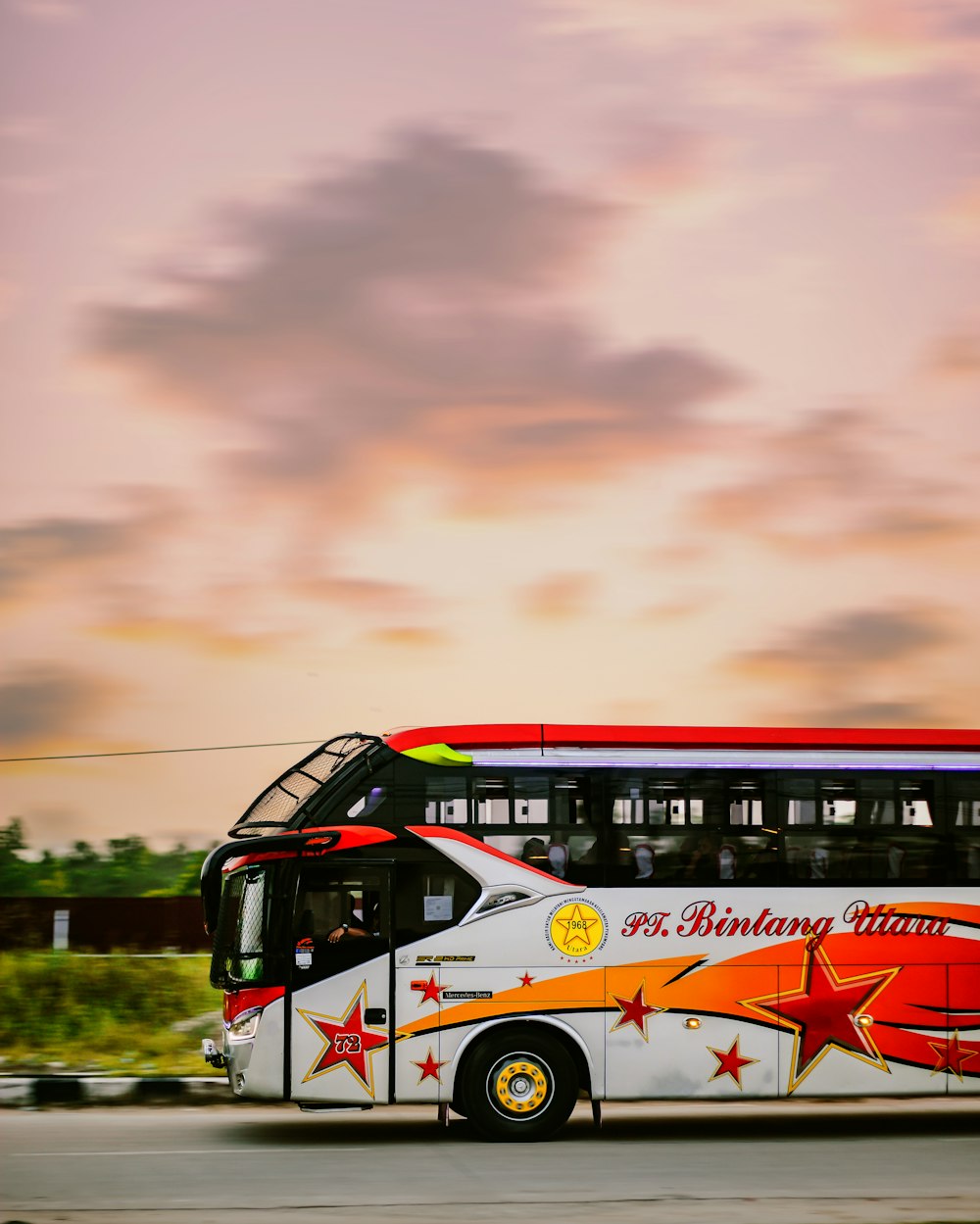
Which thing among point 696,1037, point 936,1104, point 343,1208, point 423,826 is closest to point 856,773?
point 696,1037

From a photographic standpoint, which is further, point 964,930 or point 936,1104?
point 936,1104

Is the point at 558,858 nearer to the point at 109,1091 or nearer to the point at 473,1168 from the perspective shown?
the point at 473,1168

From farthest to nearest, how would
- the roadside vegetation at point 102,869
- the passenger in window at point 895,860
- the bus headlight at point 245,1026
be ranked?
the roadside vegetation at point 102,869 → the passenger in window at point 895,860 → the bus headlight at point 245,1026

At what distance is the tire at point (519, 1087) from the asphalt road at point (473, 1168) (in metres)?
0.22

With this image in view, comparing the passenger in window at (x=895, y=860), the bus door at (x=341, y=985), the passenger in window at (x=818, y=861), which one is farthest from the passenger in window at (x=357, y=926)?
the passenger in window at (x=895, y=860)

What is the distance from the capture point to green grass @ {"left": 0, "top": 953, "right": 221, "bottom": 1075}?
16953 millimetres

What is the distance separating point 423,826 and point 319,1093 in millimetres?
2254

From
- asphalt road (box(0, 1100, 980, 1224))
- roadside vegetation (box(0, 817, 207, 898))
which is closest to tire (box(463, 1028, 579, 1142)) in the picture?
asphalt road (box(0, 1100, 980, 1224))

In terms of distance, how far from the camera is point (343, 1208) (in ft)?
29.9

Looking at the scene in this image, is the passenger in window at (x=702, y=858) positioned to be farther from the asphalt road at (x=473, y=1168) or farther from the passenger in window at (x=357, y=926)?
the passenger in window at (x=357, y=926)

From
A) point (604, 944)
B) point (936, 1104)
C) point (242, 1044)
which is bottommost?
point (936, 1104)

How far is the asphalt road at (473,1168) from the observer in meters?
8.98

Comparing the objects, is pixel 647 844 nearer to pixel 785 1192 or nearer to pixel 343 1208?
pixel 785 1192

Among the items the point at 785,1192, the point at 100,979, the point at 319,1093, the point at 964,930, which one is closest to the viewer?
the point at 785,1192
